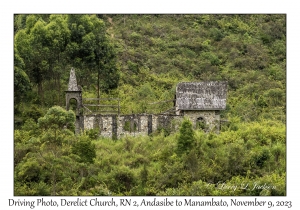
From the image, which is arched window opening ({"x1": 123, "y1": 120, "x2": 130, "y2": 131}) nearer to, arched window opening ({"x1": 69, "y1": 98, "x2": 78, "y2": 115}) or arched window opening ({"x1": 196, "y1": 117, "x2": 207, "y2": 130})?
arched window opening ({"x1": 69, "y1": 98, "x2": 78, "y2": 115})

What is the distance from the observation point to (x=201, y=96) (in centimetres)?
3216

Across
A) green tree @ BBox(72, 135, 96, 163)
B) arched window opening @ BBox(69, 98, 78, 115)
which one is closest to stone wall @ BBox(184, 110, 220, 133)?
arched window opening @ BBox(69, 98, 78, 115)

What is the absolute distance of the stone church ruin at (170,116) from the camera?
3161 cm

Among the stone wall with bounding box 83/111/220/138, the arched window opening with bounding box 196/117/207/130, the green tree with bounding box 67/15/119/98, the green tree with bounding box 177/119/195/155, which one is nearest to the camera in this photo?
the green tree with bounding box 177/119/195/155

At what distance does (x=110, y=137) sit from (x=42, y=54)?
7215mm

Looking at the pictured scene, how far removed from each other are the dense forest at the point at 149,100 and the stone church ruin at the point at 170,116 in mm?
656

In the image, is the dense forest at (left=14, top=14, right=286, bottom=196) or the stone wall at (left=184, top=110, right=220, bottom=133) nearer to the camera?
the dense forest at (left=14, top=14, right=286, bottom=196)

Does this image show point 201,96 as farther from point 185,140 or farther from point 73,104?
point 73,104

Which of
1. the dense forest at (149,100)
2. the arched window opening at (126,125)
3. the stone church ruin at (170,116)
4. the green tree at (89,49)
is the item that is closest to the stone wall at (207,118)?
the stone church ruin at (170,116)

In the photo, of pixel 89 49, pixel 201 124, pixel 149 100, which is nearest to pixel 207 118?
pixel 201 124

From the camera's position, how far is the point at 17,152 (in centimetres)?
2645

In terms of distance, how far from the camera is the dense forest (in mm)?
25391

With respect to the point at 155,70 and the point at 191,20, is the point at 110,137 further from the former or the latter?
the point at 191,20
